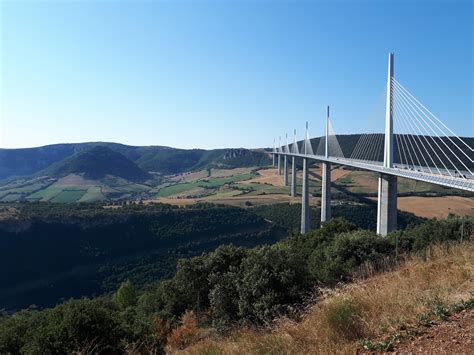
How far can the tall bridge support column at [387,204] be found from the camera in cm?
3033

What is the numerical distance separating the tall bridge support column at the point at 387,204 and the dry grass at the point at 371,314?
23.8 m

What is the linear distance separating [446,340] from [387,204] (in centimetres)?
2754

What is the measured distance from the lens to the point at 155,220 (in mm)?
65812

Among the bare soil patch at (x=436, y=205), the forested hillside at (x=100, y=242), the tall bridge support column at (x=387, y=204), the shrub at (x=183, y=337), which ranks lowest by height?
the forested hillside at (x=100, y=242)

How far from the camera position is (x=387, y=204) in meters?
30.5

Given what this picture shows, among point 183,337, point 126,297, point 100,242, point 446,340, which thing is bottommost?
point 100,242

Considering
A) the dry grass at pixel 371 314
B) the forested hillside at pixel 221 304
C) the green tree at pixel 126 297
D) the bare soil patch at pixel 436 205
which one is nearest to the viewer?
the dry grass at pixel 371 314

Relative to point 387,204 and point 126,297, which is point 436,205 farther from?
point 126,297

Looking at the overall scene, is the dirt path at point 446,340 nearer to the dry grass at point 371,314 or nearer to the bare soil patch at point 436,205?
the dry grass at point 371,314

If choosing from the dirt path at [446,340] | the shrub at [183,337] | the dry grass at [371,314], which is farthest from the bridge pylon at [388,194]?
the dirt path at [446,340]

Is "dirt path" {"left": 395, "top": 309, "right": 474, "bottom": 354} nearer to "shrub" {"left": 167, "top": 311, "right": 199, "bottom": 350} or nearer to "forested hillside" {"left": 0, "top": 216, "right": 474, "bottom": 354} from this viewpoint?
"forested hillside" {"left": 0, "top": 216, "right": 474, "bottom": 354}

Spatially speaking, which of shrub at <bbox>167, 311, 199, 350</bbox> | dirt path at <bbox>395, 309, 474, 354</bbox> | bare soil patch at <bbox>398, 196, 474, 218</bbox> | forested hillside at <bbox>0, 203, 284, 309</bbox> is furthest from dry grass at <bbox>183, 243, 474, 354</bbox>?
bare soil patch at <bbox>398, 196, 474, 218</bbox>

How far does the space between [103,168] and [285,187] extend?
126936 millimetres

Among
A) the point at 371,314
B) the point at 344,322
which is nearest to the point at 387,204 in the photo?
the point at 371,314
